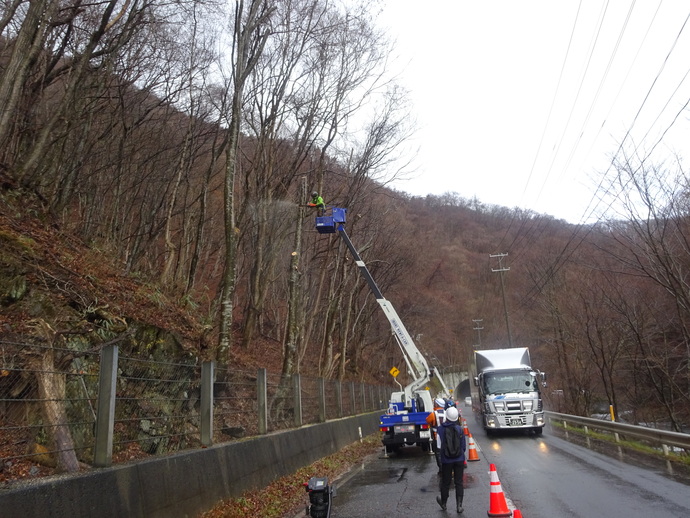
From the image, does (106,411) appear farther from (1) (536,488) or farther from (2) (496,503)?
(1) (536,488)

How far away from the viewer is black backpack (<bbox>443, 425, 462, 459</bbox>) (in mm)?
8195

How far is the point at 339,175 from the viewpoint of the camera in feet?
71.5

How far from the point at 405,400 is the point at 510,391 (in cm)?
589

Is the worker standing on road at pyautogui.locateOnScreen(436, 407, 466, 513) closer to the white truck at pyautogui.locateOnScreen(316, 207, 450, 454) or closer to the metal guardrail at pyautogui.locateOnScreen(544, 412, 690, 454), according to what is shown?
the metal guardrail at pyautogui.locateOnScreen(544, 412, 690, 454)

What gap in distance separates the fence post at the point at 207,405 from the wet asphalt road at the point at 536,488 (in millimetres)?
2304

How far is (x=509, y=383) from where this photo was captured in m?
21.3

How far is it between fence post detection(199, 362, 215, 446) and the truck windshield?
625 inches

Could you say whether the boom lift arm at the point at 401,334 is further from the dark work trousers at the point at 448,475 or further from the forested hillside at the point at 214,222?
the dark work trousers at the point at 448,475

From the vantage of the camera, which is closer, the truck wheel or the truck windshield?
the truck wheel

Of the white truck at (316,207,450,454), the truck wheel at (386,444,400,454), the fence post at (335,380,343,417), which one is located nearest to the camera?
the white truck at (316,207,450,454)

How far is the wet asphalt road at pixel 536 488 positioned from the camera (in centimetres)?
768

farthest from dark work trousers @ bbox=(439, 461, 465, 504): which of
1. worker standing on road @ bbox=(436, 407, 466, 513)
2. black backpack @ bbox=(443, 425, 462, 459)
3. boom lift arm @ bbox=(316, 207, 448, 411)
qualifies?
boom lift arm @ bbox=(316, 207, 448, 411)

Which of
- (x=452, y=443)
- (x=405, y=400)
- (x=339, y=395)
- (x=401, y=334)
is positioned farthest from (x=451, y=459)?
(x=339, y=395)

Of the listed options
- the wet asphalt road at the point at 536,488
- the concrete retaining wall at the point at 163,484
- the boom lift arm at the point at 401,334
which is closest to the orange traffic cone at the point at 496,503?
the wet asphalt road at the point at 536,488
